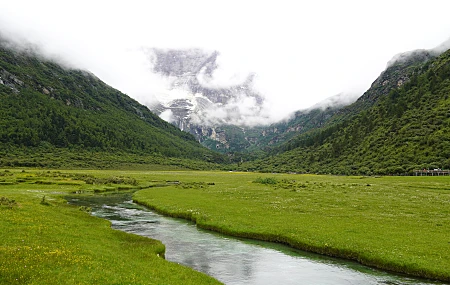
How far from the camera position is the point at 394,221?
4538cm

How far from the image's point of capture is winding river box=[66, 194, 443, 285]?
91.6ft

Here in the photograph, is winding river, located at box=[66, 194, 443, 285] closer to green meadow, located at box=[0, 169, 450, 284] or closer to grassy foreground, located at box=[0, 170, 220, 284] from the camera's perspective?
green meadow, located at box=[0, 169, 450, 284]

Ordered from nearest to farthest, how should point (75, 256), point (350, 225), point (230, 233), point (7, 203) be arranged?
point (75, 256) < point (350, 225) < point (230, 233) < point (7, 203)

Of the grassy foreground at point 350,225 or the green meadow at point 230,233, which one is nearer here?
the green meadow at point 230,233

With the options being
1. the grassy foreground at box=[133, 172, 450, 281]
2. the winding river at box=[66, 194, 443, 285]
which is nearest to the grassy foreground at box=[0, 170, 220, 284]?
the winding river at box=[66, 194, 443, 285]

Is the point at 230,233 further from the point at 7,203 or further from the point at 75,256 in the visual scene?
the point at 7,203

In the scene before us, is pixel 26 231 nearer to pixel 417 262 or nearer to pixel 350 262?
pixel 350 262

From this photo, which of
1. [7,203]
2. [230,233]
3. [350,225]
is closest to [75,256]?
[230,233]

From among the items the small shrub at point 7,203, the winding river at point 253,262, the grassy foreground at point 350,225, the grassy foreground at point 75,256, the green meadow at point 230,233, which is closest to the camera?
the grassy foreground at point 75,256

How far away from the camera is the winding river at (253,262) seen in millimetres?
27906

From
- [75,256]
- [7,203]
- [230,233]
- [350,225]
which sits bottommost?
[230,233]

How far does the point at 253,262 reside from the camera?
106 ft

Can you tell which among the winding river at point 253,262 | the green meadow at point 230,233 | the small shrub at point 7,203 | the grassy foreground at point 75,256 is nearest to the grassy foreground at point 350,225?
the green meadow at point 230,233

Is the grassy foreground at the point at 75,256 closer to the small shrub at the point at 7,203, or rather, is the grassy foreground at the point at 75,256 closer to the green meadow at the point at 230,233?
the green meadow at the point at 230,233
